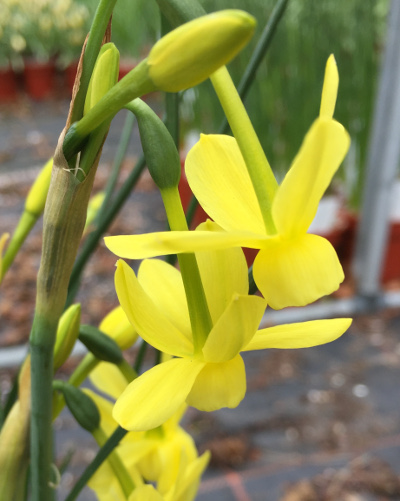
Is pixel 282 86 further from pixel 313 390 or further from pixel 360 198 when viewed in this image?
pixel 313 390

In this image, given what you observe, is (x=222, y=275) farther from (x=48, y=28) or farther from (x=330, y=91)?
(x=48, y=28)

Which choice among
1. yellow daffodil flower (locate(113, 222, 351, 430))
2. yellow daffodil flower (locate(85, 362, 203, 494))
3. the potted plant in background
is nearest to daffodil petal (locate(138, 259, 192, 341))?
yellow daffodil flower (locate(113, 222, 351, 430))

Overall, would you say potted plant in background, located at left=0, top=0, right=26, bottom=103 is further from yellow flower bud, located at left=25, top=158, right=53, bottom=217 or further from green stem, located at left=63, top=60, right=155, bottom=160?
green stem, located at left=63, top=60, right=155, bottom=160

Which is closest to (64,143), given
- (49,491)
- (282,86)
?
(49,491)

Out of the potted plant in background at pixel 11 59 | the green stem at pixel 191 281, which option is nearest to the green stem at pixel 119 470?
the green stem at pixel 191 281

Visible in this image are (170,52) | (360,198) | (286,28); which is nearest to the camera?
(170,52)

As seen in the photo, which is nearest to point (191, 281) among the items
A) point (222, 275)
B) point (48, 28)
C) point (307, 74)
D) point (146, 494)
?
point (222, 275)

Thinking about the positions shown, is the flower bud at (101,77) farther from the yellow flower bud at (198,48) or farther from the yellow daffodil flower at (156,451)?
the yellow daffodil flower at (156,451)
